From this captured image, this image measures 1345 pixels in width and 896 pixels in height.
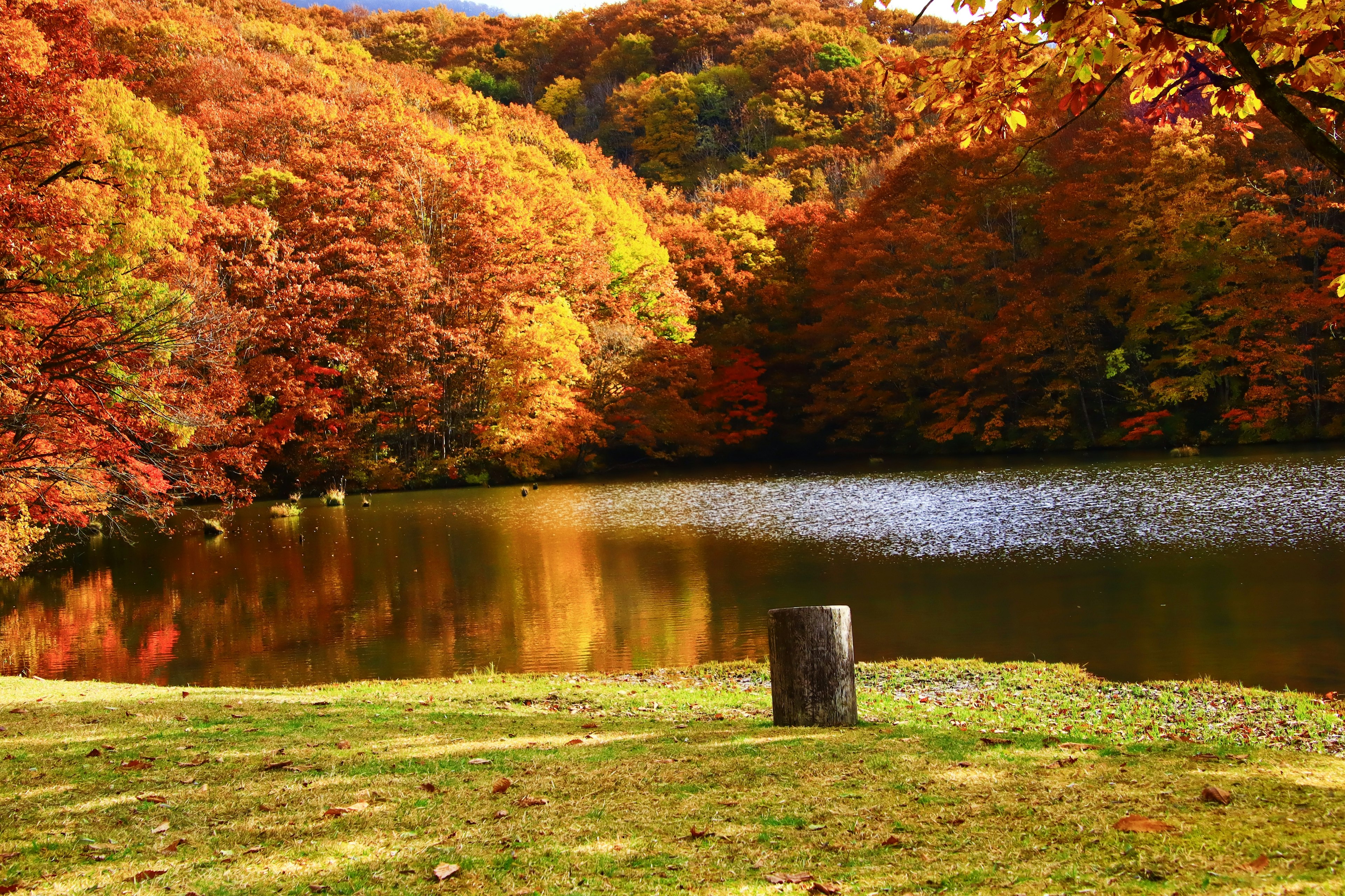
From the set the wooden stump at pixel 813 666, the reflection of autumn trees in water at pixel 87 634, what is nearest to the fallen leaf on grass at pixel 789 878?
the wooden stump at pixel 813 666

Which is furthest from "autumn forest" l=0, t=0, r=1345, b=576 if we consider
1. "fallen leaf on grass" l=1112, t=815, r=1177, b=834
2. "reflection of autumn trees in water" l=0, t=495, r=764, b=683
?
"fallen leaf on grass" l=1112, t=815, r=1177, b=834

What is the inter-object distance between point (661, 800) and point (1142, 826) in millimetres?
1742

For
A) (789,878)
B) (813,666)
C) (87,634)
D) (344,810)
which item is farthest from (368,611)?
(789,878)

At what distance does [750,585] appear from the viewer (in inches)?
526

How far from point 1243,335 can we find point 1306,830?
29246 mm

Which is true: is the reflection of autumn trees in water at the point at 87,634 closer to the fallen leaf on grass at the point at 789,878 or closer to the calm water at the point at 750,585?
the calm water at the point at 750,585

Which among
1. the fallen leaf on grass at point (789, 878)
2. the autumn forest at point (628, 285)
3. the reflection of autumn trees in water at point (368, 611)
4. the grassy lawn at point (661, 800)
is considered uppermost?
the autumn forest at point (628, 285)

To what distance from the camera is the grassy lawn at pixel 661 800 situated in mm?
2896

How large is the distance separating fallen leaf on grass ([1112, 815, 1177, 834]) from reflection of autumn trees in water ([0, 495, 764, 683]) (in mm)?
6775

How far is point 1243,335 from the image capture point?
91.4 feet

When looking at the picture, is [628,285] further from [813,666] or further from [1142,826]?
[1142,826]

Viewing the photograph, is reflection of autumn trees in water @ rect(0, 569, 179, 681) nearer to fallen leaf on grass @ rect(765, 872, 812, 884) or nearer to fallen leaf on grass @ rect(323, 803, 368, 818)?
fallen leaf on grass @ rect(323, 803, 368, 818)

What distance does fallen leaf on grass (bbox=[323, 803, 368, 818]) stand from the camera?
11.9 feet

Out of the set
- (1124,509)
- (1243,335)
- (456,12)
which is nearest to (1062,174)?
(1243,335)
